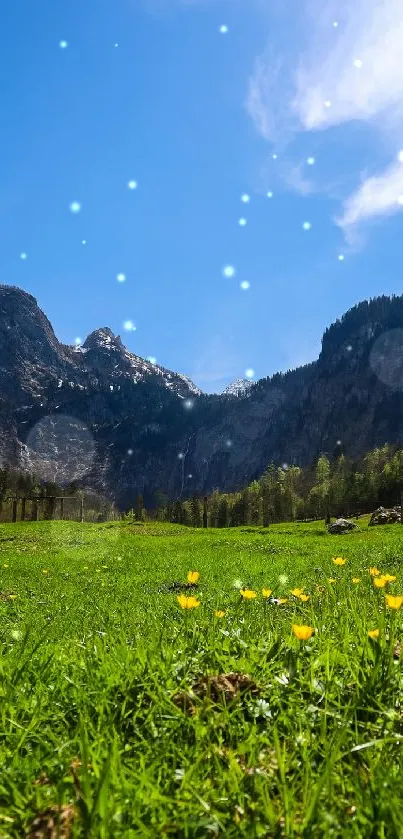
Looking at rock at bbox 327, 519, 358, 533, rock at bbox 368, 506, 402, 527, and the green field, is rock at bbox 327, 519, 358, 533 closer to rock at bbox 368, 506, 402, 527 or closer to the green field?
rock at bbox 368, 506, 402, 527

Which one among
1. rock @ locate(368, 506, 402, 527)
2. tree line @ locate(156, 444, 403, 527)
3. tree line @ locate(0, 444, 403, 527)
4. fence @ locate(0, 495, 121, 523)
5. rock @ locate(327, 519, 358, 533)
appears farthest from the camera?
tree line @ locate(0, 444, 403, 527)

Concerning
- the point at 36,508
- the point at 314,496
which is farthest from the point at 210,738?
the point at 314,496

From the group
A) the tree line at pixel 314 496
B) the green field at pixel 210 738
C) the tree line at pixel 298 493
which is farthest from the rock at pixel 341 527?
the tree line at pixel 314 496

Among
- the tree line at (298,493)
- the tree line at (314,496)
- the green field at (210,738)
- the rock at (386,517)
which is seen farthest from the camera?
the tree line at (298,493)

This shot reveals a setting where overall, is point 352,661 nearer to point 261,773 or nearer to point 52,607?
point 261,773

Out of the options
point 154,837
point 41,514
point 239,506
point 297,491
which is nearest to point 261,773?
point 154,837

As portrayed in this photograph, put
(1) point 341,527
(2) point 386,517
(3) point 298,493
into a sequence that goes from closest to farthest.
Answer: (1) point 341,527 < (2) point 386,517 < (3) point 298,493

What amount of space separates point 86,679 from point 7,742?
627 millimetres

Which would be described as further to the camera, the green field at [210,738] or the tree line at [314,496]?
the tree line at [314,496]

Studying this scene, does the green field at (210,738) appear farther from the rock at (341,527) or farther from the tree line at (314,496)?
the tree line at (314,496)

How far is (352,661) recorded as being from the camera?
9.38 ft

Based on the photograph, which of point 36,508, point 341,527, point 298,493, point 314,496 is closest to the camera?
point 341,527

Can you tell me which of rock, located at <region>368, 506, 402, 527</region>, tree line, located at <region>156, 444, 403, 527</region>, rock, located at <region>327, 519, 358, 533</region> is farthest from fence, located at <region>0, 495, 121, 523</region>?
tree line, located at <region>156, 444, 403, 527</region>

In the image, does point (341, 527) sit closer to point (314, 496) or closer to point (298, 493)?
point (314, 496)
